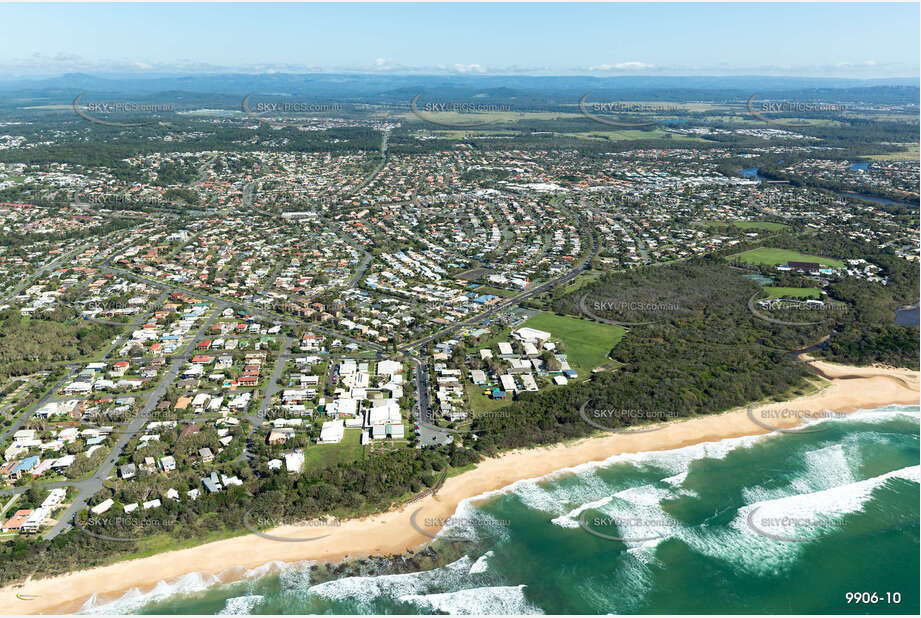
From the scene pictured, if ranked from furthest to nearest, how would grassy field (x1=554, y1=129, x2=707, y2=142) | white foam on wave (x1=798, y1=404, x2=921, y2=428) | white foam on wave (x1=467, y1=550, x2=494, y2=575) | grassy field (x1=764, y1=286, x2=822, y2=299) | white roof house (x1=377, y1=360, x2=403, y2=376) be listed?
1. grassy field (x1=554, y1=129, x2=707, y2=142)
2. grassy field (x1=764, y1=286, x2=822, y2=299)
3. white roof house (x1=377, y1=360, x2=403, y2=376)
4. white foam on wave (x1=798, y1=404, x2=921, y2=428)
5. white foam on wave (x1=467, y1=550, x2=494, y2=575)

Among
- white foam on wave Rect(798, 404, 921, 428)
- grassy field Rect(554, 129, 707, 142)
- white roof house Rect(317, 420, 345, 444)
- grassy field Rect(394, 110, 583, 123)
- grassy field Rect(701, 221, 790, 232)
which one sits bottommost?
white foam on wave Rect(798, 404, 921, 428)

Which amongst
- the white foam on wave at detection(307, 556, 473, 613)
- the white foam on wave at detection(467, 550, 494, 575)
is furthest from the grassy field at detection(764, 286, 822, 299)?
the white foam on wave at detection(307, 556, 473, 613)

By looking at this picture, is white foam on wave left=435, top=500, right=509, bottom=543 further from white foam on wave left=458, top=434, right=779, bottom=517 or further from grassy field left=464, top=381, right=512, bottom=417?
grassy field left=464, top=381, right=512, bottom=417

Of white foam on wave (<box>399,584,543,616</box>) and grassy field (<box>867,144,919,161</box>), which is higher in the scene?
grassy field (<box>867,144,919,161</box>)

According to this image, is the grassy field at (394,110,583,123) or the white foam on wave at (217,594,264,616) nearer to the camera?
the white foam on wave at (217,594,264,616)

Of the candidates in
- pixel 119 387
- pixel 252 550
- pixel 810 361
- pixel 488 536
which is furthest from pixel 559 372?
pixel 119 387
